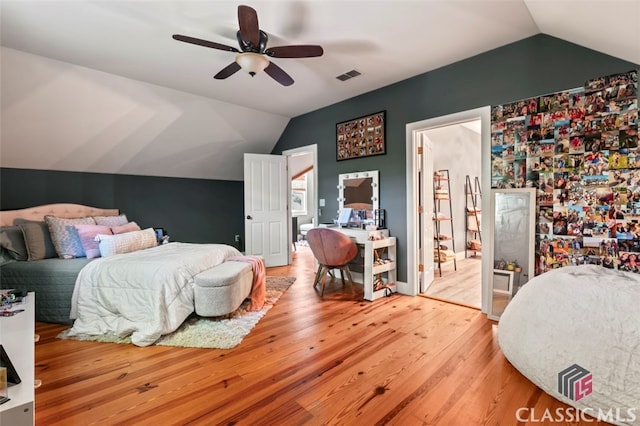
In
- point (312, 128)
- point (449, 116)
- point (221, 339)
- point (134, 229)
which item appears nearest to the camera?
point (221, 339)

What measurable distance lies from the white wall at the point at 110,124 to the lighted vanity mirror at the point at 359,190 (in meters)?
1.87

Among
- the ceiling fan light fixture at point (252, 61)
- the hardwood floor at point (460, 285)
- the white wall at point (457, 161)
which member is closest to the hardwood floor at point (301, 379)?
the hardwood floor at point (460, 285)

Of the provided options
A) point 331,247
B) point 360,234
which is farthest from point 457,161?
point 331,247

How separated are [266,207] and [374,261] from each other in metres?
2.37

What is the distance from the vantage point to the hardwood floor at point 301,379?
61.7 inches

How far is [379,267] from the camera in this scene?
3.51 metres

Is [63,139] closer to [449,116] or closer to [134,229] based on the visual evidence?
[134,229]

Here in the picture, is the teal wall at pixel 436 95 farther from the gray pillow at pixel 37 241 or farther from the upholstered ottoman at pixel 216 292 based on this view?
the gray pillow at pixel 37 241

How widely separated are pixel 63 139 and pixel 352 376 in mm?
4381

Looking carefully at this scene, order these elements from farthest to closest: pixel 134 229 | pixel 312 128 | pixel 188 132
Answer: pixel 312 128 → pixel 188 132 → pixel 134 229

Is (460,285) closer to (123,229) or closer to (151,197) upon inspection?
(123,229)

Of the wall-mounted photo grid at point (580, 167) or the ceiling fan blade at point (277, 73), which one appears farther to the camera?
the ceiling fan blade at point (277, 73)

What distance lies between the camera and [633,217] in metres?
2.21

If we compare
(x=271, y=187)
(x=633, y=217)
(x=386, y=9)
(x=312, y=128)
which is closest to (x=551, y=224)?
(x=633, y=217)
